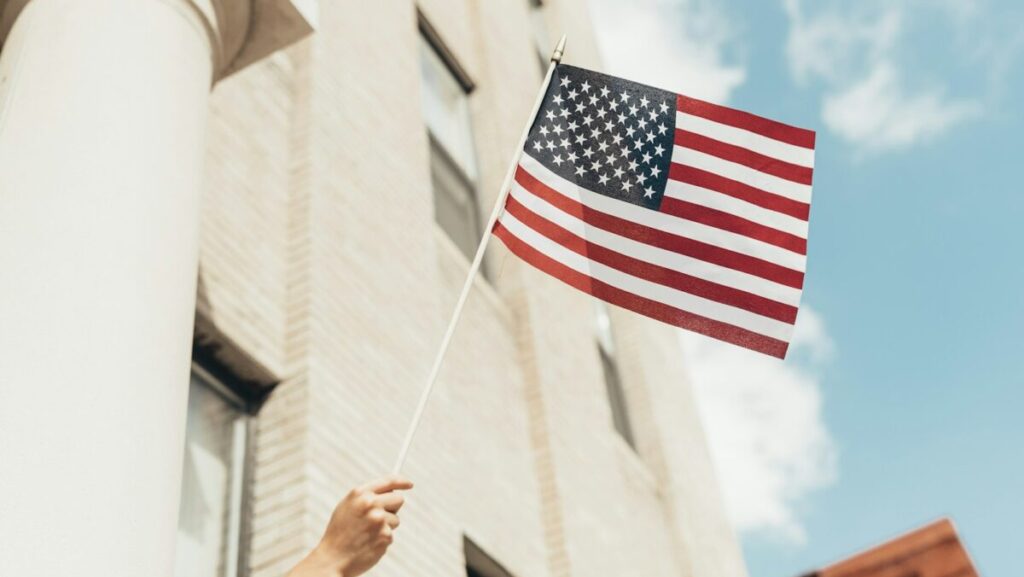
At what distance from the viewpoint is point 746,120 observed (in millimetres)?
5438

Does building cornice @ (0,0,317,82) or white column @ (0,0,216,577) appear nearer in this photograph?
white column @ (0,0,216,577)

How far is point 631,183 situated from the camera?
5.33 meters

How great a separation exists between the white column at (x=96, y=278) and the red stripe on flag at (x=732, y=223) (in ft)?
7.29

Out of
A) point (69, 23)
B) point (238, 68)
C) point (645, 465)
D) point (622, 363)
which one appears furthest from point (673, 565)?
point (69, 23)

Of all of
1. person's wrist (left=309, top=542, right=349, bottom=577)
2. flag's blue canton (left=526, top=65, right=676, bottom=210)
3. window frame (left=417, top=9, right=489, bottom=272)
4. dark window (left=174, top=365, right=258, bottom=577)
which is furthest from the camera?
window frame (left=417, top=9, right=489, bottom=272)

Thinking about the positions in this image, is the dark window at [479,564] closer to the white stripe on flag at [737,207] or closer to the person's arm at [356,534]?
the white stripe on flag at [737,207]

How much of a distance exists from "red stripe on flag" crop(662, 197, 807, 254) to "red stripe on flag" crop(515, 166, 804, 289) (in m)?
0.11

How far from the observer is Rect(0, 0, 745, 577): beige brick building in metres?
5.59

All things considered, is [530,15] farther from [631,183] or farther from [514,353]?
[631,183]

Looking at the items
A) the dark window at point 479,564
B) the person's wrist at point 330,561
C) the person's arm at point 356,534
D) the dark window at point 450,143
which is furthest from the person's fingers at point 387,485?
the dark window at point 450,143

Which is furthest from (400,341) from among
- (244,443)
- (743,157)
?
(743,157)

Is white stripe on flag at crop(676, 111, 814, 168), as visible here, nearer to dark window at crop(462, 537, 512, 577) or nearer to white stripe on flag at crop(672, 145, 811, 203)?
white stripe on flag at crop(672, 145, 811, 203)

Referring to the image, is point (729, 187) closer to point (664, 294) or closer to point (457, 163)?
point (664, 294)

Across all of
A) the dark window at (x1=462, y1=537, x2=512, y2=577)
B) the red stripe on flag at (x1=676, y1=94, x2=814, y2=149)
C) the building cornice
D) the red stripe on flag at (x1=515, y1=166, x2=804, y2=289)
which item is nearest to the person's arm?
the building cornice
